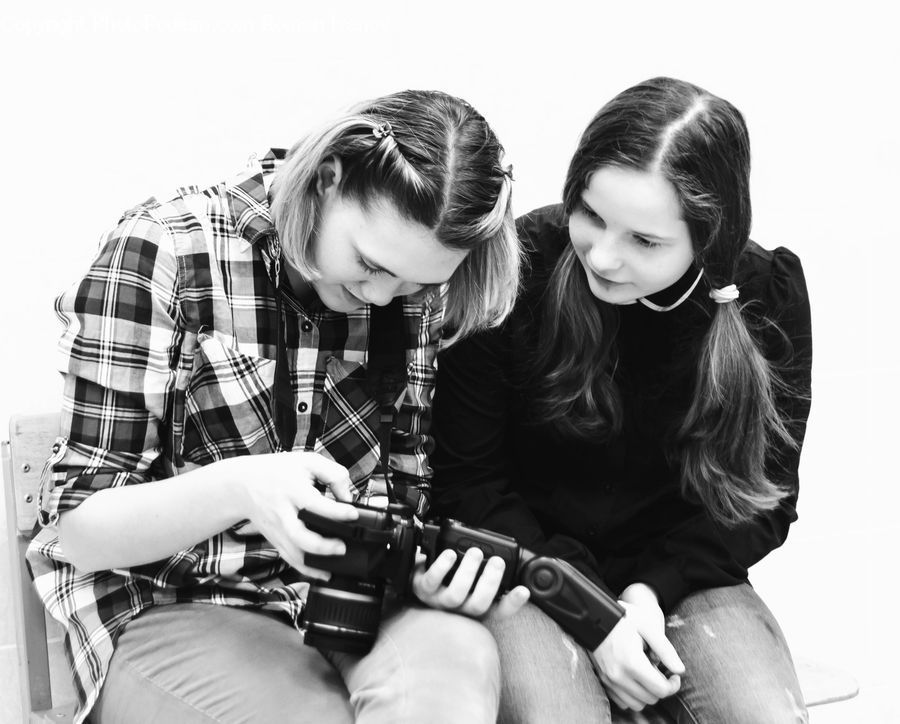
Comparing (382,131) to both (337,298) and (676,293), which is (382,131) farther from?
(676,293)

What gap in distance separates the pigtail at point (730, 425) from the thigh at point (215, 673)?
20.2 inches

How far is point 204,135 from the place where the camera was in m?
1.41

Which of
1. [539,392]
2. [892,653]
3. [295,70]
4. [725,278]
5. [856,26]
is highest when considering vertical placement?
[856,26]

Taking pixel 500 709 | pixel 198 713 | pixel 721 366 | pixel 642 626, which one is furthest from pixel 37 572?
pixel 721 366

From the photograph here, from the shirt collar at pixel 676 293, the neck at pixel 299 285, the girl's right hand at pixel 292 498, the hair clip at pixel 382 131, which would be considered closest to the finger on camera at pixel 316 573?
the girl's right hand at pixel 292 498

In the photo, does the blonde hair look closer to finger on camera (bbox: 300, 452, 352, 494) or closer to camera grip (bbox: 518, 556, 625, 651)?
finger on camera (bbox: 300, 452, 352, 494)

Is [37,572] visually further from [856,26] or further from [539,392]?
[856,26]

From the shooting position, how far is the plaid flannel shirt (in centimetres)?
101

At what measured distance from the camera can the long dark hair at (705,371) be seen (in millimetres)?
1148

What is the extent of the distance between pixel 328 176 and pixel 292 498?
0.32 metres

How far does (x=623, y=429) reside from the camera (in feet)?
4.24

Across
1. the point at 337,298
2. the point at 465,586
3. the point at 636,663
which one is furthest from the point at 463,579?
the point at 337,298

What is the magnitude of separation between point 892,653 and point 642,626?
1.09 metres

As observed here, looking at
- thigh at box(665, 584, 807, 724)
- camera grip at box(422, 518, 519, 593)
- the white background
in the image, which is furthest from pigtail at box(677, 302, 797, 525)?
the white background
